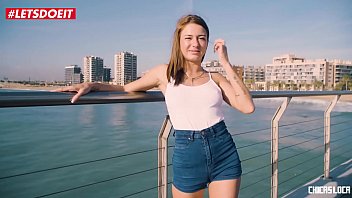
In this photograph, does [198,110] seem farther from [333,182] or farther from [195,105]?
[333,182]

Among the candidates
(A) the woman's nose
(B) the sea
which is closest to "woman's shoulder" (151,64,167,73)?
(A) the woman's nose

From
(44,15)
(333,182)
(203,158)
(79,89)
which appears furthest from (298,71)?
(79,89)

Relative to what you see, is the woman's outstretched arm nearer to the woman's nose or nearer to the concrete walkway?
the woman's nose

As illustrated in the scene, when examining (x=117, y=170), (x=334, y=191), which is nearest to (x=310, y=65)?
(x=117, y=170)

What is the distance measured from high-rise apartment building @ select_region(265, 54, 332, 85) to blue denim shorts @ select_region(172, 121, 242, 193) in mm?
75680

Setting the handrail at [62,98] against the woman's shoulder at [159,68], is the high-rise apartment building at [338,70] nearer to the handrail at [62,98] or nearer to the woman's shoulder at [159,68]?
the woman's shoulder at [159,68]

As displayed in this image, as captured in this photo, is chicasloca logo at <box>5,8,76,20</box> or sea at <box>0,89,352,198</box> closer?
sea at <box>0,89,352,198</box>

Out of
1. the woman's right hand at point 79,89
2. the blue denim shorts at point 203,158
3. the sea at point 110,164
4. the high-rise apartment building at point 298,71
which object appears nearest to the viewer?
the woman's right hand at point 79,89

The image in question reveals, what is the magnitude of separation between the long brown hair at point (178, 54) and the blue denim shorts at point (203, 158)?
0.76 ft

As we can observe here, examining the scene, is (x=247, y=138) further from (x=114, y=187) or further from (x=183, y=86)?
(x=183, y=86)

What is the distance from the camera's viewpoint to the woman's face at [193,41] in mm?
1267

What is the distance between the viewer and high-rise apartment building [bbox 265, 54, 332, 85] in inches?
2918

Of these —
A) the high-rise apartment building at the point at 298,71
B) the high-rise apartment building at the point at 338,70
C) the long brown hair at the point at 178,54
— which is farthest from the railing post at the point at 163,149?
the high-rise apartment building at the point at 338,70

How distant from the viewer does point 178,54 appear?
1317mm
